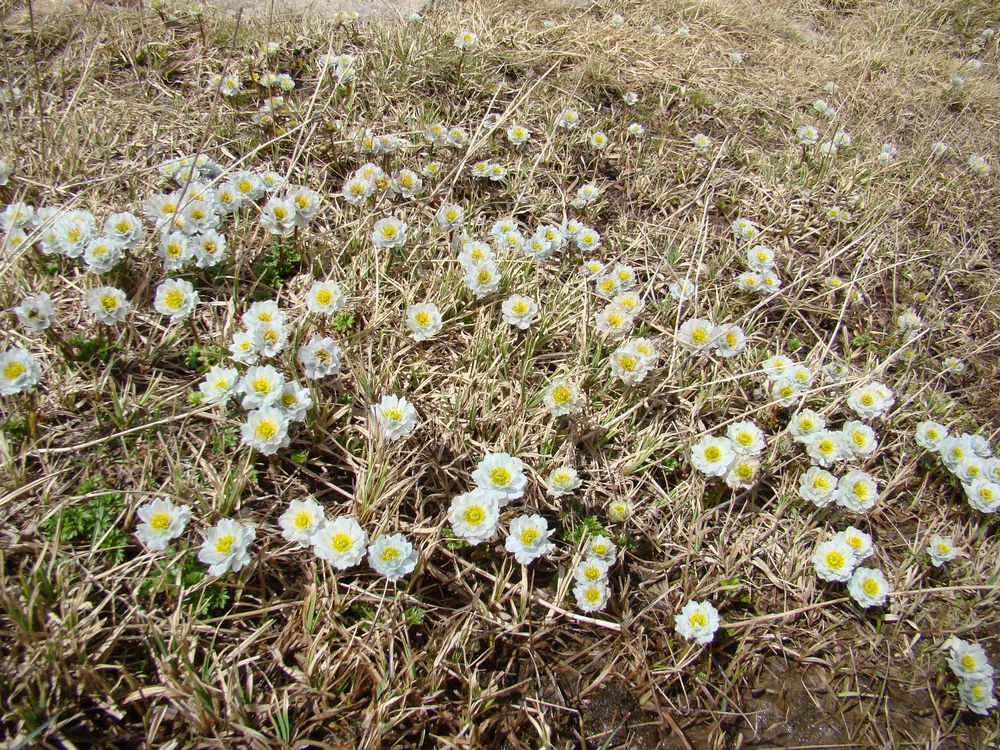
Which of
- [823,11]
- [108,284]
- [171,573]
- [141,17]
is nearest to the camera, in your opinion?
[171,573]

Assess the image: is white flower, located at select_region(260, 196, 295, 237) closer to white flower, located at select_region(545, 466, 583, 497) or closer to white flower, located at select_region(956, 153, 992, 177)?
white flower, located at select_region(545, 466, 583, 497)

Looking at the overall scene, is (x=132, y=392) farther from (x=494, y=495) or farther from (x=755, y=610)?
(x=755, y=610)

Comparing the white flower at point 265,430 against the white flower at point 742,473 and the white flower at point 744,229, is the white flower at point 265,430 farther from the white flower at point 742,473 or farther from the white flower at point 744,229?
the white flower at point 744,229

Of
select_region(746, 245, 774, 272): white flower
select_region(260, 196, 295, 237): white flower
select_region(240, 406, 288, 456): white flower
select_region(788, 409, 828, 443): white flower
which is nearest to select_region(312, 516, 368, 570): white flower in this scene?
select_region(240, 406, 288, 456): white flower

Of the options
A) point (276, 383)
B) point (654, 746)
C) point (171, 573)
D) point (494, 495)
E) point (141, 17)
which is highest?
point (141, 17)

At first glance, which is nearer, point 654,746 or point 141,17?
point 654,746

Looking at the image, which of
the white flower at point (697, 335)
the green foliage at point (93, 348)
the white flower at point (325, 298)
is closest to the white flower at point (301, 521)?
the white flower at point (325, 298)

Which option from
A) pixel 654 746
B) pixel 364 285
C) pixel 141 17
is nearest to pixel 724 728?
pixel 654 746
